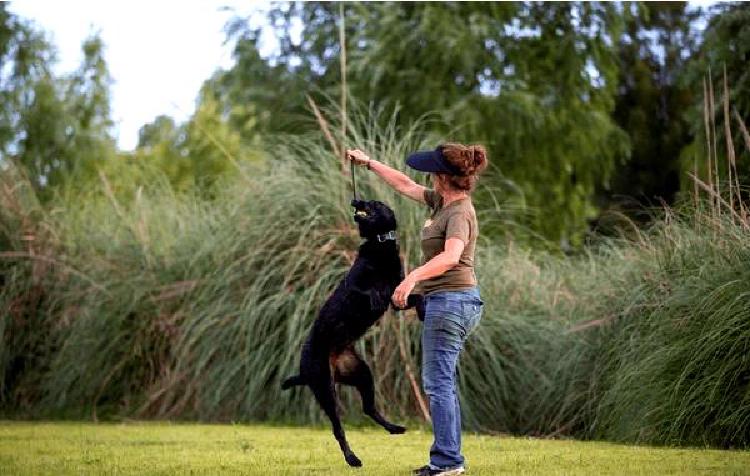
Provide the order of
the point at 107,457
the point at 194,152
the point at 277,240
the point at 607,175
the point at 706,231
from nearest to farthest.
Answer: the point at 107,457, the point at 706,231, the point at 277,240, the point at 607,175, the point at 194,152

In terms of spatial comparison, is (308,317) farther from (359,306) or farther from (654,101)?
(654,101)

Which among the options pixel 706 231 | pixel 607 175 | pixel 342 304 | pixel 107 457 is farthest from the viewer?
pixel 607 175

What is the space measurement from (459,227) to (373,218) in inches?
22.2

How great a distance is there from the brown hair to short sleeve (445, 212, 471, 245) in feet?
0.68

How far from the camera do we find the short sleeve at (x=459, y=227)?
18.4ft

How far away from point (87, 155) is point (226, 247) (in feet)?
51.7

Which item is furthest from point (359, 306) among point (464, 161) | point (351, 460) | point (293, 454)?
point (293, 454)

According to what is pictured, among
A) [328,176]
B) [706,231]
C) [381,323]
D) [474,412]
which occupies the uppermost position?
[328,176]

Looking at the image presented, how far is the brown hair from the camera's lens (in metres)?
5.73

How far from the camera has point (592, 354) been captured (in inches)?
366

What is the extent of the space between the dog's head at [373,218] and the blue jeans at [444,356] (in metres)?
0.49

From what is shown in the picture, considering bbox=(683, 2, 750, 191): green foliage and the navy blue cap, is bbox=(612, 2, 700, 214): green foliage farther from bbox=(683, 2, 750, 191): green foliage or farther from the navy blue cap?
the navy blue cap

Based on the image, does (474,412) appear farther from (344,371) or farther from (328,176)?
(344,371)

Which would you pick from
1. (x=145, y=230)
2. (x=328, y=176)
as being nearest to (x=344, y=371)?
(x=328, y=176)
